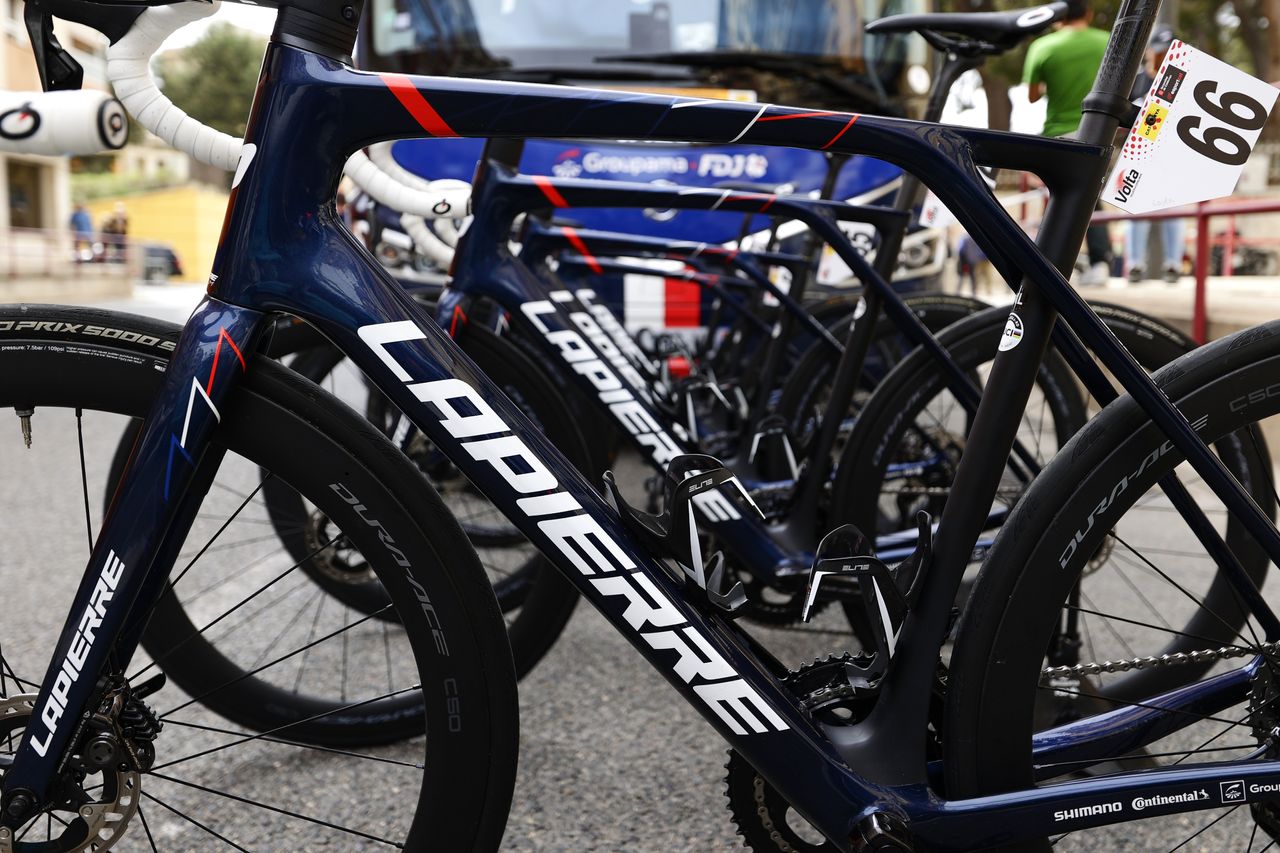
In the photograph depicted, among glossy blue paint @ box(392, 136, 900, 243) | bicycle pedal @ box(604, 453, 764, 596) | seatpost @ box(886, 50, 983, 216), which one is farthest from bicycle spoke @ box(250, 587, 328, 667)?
glossy blue paint @ box(392, 136, 900, 243)

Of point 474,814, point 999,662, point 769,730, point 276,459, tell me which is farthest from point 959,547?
point 276,459

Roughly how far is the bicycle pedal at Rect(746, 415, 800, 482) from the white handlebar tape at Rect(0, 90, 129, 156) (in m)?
1.97

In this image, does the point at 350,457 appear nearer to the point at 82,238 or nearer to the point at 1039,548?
the point at 1039,548

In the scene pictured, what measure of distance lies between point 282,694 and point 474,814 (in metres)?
0.73

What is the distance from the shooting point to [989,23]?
1.95 meters

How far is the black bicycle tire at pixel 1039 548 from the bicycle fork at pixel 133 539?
0.88 meters

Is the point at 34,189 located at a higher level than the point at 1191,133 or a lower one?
lower

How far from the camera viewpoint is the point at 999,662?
3.84 feet

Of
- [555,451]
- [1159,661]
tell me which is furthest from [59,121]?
[1159,661]

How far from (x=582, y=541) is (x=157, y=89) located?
0.73 m

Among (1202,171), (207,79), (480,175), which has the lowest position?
(207,79)

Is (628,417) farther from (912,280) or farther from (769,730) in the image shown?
(912,280)

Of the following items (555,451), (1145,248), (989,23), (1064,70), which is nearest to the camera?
(555,451)

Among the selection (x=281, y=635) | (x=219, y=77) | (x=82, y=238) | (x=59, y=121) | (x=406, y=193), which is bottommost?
(x=82, y=238)
